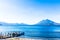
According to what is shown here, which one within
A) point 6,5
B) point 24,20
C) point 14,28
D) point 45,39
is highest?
point 6,5

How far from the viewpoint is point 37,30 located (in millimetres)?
1839

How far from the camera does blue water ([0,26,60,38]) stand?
1.82 m

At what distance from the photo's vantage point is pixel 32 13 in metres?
1.85

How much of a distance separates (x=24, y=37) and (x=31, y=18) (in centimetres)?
40

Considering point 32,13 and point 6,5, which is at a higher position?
point 6,5

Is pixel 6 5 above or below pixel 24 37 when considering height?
above

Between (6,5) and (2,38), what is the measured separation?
65 centimetres

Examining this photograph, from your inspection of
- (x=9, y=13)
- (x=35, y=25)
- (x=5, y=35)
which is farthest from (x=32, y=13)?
(x=5, y=35)

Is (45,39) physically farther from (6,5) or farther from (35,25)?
(6,5)

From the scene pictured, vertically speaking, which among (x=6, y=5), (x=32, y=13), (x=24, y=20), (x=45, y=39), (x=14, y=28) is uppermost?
(x=6, y=5)

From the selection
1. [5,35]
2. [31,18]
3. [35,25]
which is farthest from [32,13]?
[5,35]

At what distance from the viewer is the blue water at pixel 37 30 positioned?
1.82m

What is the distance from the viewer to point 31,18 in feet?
6.04

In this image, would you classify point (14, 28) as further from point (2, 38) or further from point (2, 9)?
point (2, 9)
